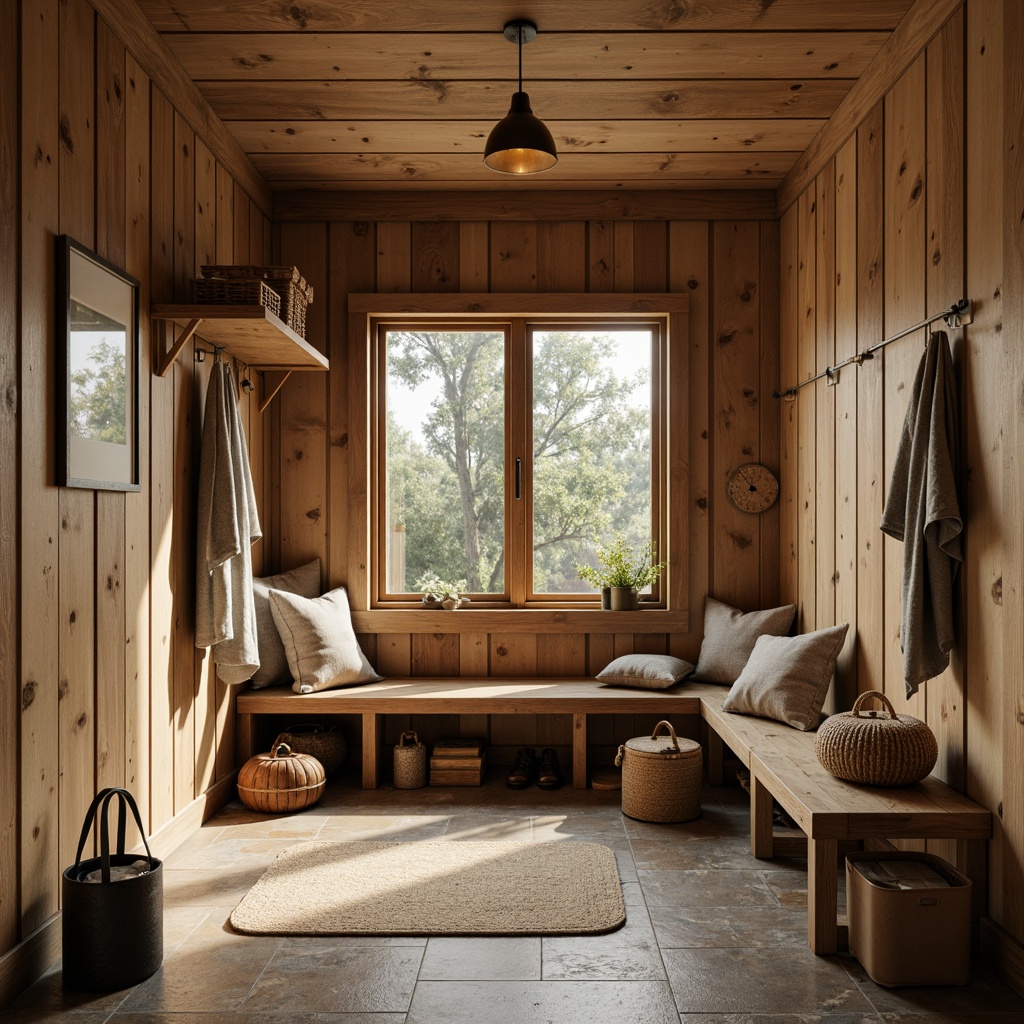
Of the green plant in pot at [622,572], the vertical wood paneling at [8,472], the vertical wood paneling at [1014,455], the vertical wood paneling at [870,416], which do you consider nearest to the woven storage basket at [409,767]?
the green plant in pot at [622,572]

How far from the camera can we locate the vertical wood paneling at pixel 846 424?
3.54m

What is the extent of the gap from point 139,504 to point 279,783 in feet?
4.49

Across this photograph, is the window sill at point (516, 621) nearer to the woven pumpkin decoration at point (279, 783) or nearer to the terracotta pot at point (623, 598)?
the terracotta pot at point (623, 598)

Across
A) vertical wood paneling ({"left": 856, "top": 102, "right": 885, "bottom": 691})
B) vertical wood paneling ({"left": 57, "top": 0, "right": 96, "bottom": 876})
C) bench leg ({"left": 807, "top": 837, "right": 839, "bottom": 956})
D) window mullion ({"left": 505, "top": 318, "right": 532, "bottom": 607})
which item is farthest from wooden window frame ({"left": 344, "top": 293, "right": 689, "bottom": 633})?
bench leg ({"left": 807, "top": 837, "right": 839, "bottom": 956})

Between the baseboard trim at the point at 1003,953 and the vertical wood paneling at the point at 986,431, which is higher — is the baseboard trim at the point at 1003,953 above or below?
below

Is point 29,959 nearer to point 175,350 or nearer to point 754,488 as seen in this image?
point 175,350

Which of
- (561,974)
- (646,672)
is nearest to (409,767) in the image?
(646,672)

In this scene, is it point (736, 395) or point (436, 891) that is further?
point (736, 395)

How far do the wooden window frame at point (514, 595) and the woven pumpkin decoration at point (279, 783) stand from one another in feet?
2.78

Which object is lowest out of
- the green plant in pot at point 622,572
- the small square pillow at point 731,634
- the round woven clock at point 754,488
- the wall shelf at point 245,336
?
the small square pillow at point 731,634

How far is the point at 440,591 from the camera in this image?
4633 mm

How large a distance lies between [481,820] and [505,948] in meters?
1.18

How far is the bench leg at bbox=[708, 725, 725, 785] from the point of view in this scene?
14.0ft

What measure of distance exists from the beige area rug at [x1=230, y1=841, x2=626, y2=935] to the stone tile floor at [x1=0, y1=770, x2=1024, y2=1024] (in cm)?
6
